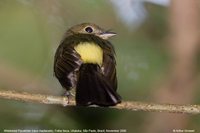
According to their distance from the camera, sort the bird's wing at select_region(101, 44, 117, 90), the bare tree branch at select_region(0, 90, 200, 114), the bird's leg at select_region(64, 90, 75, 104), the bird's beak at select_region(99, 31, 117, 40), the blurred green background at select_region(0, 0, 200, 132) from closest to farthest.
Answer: the bare tree branch at select_region(0, 90, 200, 114), the bird's leg at select_region(64, 90, 75, 104), the bird's wing at select_region(101, 44, 117, 90), the blurred green background at select_region(0, 0, 200, 132), the bird's beak at select_region(99, 31, 117, 40)

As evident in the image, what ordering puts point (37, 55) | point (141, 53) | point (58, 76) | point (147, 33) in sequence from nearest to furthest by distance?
point (58, 76) → point (37, 55) → point (141, 53) → point (147, 33)

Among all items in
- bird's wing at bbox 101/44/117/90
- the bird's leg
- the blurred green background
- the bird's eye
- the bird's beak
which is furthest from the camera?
the bird's eye

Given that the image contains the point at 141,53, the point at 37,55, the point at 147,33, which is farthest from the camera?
the point at 147,33

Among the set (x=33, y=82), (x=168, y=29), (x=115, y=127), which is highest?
(x=168, y=29)

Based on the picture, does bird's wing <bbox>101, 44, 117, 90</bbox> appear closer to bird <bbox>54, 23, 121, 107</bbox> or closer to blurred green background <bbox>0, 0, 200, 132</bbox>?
bird <bbox>54, 23, 121, 107</bbox>

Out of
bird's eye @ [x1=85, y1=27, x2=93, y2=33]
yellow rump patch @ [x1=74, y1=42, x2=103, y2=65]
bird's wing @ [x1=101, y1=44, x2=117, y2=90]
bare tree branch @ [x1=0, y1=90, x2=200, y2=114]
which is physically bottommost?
bare tree branch @ [x1=0, y1=90, x2=200, y2=114]

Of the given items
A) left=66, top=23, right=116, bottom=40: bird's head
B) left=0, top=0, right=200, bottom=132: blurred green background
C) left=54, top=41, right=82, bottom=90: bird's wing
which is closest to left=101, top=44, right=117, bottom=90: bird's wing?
left=54, top=41, right=82, bottom=90: bird's wing

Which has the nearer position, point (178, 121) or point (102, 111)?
point (178, 121)

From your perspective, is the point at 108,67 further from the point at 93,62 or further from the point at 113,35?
the point at 113,35

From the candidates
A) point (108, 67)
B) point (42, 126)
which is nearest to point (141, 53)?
point (108, 67)
